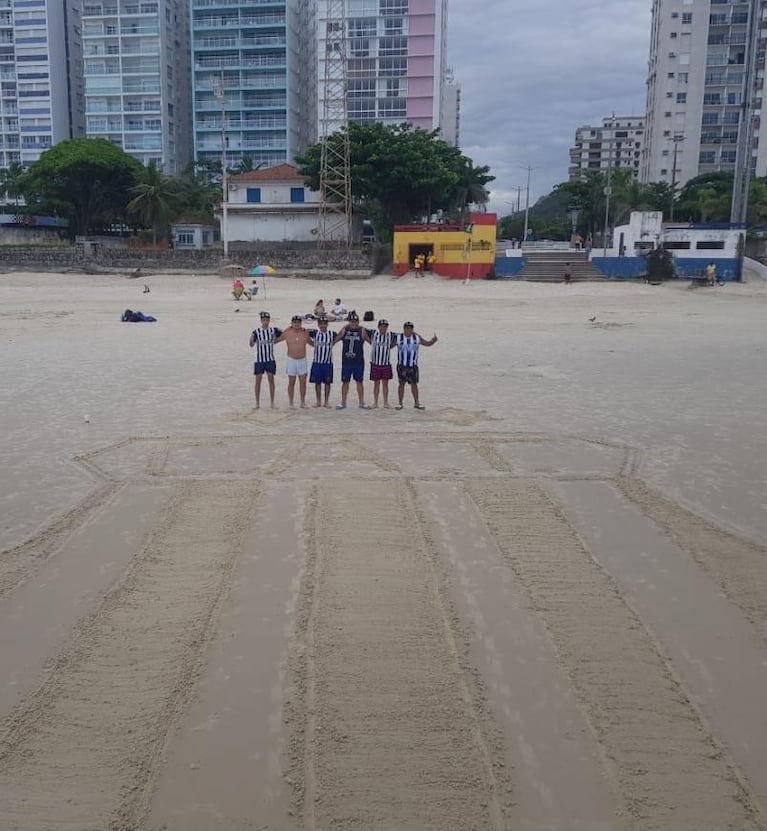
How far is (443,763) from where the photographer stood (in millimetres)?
3777

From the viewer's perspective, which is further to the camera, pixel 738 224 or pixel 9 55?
pixel 9 55

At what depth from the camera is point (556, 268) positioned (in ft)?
149

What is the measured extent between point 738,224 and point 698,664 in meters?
46.7

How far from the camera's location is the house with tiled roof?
54125mm

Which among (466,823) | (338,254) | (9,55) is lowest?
(466,823)

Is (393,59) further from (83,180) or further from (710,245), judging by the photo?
(710,245)

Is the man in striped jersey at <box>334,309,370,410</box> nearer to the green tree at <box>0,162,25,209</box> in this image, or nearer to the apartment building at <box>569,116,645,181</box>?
the green tree at <box>0,162,25,209</box>

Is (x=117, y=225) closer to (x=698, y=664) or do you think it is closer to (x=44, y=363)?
(x=44, y=363)

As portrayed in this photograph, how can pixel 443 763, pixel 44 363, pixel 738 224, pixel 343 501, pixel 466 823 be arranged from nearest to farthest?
pixel 466 823
pixel 443 763
pixel 343 501
pixel 44 363
pixel 738 224

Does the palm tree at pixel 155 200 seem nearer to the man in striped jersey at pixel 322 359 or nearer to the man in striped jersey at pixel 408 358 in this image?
the man in striped jersey at pixel 322 359

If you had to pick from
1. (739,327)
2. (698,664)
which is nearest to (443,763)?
(698,664)

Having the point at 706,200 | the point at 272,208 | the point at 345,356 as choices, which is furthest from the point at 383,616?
the point at 706,200

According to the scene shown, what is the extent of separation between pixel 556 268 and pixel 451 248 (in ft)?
20.7

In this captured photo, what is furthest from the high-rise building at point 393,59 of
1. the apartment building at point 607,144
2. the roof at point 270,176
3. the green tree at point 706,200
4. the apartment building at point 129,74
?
the apartment building at point 607,144
